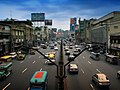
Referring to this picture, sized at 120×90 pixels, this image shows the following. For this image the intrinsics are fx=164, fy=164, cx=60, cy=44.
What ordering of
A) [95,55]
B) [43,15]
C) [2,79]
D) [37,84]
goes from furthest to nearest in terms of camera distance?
[43,15] < [95,55] < [2,79] < [37,84]

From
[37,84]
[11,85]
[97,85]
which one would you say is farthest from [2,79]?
[97,85]

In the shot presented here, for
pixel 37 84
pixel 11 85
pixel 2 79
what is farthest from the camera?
pixel 2 79

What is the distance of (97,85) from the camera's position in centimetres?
2522

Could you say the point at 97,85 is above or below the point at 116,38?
below

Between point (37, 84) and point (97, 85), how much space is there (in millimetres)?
10091

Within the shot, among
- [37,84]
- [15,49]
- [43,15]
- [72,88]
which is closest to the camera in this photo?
[37,84]

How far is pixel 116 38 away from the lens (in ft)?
189

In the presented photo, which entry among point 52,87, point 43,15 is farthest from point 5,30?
point 52,87

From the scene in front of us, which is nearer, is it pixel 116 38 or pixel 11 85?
pixel 11 85

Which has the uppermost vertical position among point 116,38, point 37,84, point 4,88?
point 116,38

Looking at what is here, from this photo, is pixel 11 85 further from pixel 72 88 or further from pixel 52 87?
pixel 72 88

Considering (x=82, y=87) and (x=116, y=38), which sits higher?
(x=116, y=38)

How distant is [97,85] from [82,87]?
2353 millimetres

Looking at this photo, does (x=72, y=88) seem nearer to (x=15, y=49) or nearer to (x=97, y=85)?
(x=97, y=85)
